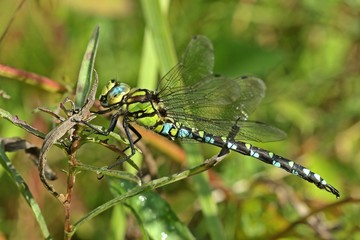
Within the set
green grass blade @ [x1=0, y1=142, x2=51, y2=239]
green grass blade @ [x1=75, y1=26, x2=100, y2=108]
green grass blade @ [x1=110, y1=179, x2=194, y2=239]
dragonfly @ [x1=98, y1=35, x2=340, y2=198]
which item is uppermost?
dragonfly @ [x1=98, y1=35, x2=340, y2=198]

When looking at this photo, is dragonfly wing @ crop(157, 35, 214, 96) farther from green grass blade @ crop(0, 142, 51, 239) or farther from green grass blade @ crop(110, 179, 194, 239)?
green grass blade @ crop(0, 142, 51, 239)

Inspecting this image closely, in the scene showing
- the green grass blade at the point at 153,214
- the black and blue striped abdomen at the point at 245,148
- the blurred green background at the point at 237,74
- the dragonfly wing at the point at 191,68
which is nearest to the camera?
the green grass blade at the point at 153,214

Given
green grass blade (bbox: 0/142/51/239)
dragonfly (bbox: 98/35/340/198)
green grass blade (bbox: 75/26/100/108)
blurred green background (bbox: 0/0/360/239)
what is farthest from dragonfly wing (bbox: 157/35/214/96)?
green grass blade (bbox: 0/142/51/239)

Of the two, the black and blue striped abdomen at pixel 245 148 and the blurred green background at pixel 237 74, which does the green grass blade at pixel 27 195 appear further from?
the black and blue striped abdomen at pixel 245 148

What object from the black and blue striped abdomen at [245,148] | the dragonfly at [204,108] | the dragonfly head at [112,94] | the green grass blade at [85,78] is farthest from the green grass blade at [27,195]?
the black and blue striped abdomen at [245,148]

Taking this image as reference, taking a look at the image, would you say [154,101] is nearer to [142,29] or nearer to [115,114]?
[115,114]
